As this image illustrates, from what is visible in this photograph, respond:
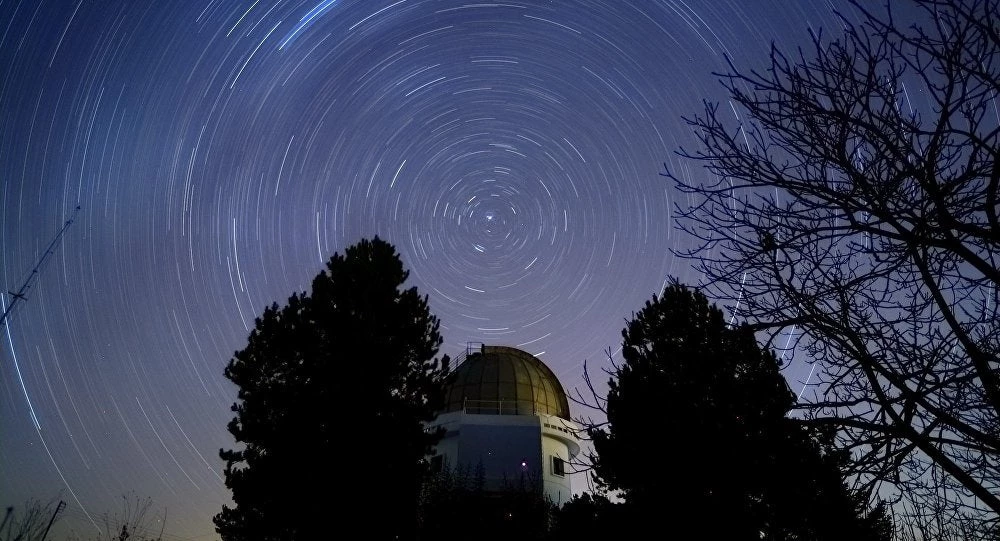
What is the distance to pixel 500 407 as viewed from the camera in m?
22.6

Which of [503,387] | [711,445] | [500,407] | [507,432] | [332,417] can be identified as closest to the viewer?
[711,445]

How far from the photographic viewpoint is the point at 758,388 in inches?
201

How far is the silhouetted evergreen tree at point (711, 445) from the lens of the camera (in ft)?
14.3

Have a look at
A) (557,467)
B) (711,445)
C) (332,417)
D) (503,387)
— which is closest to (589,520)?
(332,417)

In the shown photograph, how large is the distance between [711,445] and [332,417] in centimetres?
842

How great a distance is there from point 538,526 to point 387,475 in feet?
24.1

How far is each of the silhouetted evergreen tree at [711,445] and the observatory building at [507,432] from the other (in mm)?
8085

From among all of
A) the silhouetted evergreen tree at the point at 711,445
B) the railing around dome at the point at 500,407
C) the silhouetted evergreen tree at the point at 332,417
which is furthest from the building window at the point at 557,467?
the silhouetted evergreen tree at the point at 332,417

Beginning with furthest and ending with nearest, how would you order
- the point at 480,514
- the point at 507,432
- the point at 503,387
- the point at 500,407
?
the point at 503,387 < the point at 500,407 < the point at 507,432 < the point at 480,514

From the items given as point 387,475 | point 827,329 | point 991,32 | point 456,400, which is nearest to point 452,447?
point 456,400

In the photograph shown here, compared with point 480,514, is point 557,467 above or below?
above

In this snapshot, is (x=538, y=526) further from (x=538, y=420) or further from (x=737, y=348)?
(x=737, y=348)

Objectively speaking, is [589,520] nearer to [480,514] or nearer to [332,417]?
[480,514]

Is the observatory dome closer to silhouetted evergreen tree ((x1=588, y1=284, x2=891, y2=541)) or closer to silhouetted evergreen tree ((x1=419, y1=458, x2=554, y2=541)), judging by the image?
silhouetted evergreen tree ((x1=419, y1=458, x2=554, y2=541))
